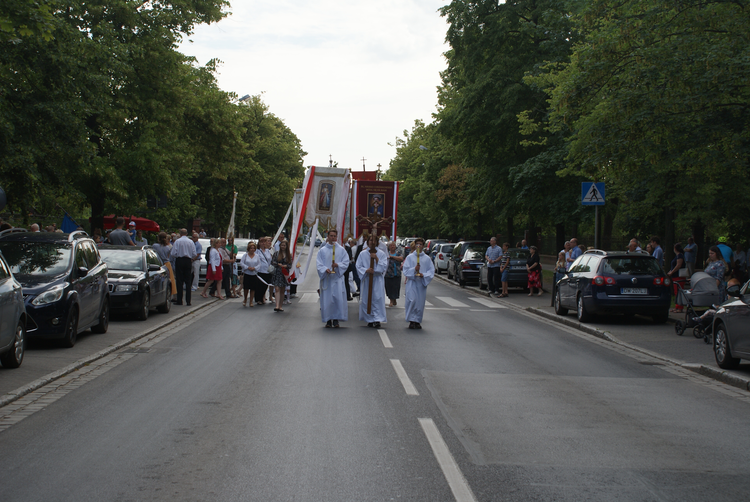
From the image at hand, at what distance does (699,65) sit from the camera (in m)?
13.9

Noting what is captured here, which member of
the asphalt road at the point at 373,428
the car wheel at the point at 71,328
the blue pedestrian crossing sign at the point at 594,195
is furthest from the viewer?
the blue pedestrian crossing sign at the point at 594,195

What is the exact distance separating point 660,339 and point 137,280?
997cm

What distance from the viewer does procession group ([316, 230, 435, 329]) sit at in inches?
578

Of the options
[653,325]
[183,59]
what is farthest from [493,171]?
[653,325]

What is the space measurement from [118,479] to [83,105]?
13691mm

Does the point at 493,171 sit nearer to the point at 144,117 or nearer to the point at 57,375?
the point at 144,117

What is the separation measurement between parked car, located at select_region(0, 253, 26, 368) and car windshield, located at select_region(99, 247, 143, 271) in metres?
6.42

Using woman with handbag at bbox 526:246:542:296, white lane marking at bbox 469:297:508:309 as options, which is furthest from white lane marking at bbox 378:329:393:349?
woman with handbag at bbox 526:246:542:296

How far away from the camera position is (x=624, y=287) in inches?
616

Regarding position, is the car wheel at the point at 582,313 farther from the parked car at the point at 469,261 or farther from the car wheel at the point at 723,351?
the parked car at the point at 469,261

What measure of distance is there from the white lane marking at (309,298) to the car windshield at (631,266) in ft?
29.1

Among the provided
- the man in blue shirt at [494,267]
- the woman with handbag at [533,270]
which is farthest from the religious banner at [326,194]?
the woman with handbag at [533,270]

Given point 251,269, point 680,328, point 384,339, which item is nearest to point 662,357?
point 680,328

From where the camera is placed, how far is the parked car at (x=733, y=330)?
9391 millimetres
